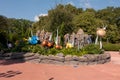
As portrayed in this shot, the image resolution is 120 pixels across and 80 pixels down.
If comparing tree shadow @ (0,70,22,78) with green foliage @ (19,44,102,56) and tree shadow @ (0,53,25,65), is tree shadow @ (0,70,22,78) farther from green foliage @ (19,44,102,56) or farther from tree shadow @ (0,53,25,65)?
green foliage @ (19,44,102,56)

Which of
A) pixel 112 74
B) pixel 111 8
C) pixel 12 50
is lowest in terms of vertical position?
pixel 112 74

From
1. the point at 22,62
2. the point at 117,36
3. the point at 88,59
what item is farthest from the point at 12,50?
the point at 117,36

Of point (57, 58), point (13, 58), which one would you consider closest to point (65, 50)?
point (57, 58)

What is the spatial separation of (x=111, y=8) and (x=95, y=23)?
15.2 meters

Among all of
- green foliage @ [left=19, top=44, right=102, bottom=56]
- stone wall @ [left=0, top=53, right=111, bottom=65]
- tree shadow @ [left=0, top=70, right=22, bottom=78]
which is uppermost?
green foliage @ [left=19, top=44, right=102, bottom=56]

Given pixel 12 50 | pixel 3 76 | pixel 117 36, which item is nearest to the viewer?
pixel 3 76

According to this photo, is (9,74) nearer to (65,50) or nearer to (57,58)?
(57,58)

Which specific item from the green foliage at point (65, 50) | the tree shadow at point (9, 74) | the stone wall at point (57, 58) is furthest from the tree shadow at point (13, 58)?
the tree shadow at point (9, 74)

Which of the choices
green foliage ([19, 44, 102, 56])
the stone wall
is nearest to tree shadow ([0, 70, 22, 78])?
the stone wall

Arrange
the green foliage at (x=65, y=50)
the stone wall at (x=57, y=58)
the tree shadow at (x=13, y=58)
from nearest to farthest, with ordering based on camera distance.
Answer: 1. the stone wall at (x=57, y=58)
2. the tree shadow at (x=13, y=58)
3. the green foliage at (x=65, y=50)

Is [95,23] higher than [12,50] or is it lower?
higher

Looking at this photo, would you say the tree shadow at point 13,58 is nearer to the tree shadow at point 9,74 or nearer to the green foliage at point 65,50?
the green foliage at point 65,50

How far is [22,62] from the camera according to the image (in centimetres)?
1323

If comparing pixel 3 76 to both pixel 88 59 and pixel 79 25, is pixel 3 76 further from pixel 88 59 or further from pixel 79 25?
pixel 79 25
